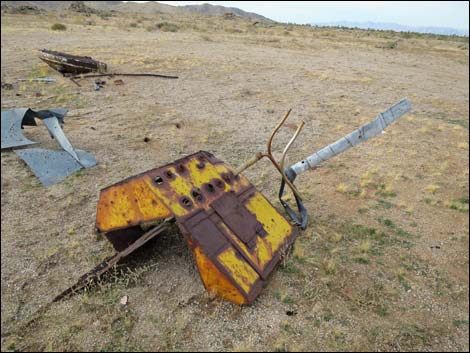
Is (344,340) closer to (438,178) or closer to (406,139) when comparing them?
(438,178)

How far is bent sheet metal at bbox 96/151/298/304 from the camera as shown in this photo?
9.11 feet

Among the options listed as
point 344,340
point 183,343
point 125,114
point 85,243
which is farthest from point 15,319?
point 125,114

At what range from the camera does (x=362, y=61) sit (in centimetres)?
1698

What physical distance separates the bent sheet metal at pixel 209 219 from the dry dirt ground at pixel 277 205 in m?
0.27

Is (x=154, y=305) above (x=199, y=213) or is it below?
below

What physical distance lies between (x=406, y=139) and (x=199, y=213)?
6.09 m

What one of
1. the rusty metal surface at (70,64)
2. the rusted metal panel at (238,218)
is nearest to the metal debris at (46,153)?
the rusted metal panel at (238,218)

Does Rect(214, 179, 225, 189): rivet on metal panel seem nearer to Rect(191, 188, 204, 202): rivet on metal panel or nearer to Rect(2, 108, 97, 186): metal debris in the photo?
Rect(191, 188, 204, 202): rivet on metal panel

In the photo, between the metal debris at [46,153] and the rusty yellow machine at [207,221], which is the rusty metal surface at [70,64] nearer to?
the metal debris at [46,153]

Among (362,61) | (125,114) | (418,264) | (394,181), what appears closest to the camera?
(418,264)

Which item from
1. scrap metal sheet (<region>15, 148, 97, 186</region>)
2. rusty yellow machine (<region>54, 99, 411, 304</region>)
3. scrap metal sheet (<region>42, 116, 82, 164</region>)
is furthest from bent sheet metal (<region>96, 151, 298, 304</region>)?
scrap metal sheet (<region>42, 116, 82, 164</region>)

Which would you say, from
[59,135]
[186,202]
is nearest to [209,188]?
[186,202]

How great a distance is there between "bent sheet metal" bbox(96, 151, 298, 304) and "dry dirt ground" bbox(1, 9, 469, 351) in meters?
0.27

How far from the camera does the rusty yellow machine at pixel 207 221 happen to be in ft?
9.14
